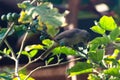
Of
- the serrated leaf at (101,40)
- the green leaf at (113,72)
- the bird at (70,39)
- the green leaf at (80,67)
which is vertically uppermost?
the bird at (70,39)

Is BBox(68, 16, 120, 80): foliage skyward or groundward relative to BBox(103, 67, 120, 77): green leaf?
skyward

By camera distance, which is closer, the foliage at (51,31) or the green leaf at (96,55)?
the foliage at (51,31)

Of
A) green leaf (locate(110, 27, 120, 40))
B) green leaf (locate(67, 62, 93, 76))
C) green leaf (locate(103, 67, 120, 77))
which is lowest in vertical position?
green leaf (locate(103, 67, 120, 77))

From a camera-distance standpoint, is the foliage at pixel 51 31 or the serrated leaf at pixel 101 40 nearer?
the foliage at pixel 51 31

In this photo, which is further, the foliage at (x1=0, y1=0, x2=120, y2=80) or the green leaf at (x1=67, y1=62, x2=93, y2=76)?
the green leaf at (x1=67, y1=62, x2=93, y2=76)

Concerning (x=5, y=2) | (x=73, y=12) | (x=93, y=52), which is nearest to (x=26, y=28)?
(x=93, y=52)

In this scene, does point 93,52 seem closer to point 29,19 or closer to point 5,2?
point 29,19

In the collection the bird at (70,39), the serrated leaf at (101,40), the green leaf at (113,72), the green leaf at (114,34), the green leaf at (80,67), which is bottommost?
the green leaf at (113,72)

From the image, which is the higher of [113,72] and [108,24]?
[108,24]

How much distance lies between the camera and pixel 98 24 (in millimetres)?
697

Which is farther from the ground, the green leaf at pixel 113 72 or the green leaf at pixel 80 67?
the green leaf at pixel 80 67

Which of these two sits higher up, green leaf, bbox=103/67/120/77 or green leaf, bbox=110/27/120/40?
green leaf, bbox=110/27/120/40

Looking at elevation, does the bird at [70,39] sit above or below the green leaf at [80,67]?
above

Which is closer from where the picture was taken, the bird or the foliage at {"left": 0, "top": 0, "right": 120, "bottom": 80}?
the foliage at {"left": 0, "top": 0, "right": 120, "bottom": 80}
